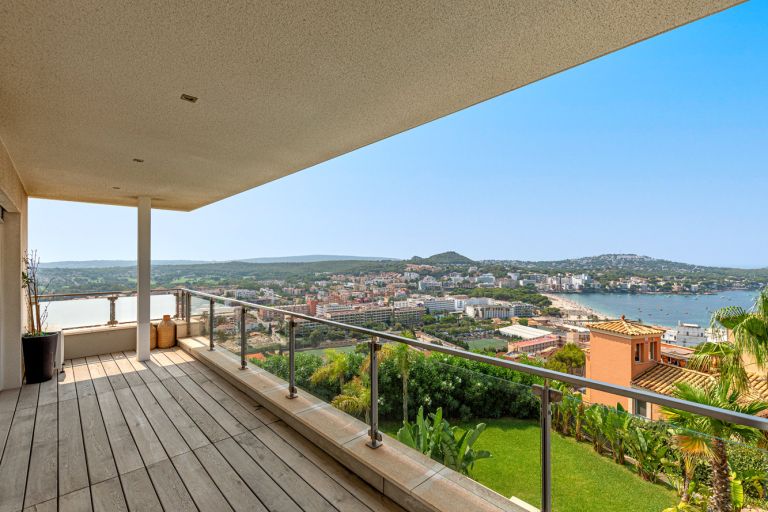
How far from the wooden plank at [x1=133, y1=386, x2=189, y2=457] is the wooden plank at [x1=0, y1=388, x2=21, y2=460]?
101cm

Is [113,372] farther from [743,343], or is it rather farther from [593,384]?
[743,343]

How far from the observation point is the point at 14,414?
3.61m

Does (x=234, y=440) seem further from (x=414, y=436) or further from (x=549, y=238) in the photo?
(x=549, y=238)

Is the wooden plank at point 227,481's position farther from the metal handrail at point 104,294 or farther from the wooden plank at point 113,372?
the metal handrail at point 104,294

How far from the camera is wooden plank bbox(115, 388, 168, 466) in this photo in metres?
2.79

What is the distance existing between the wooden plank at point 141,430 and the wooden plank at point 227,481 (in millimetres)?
325

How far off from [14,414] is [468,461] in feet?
15.1

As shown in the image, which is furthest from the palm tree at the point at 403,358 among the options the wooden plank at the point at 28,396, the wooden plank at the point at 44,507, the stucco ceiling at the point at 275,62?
the wooden plank at the point at 28,396

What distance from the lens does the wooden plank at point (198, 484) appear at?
7.25ft

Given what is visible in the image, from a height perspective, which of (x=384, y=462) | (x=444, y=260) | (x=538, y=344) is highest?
(x=444, y=260)

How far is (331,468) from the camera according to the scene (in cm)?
257

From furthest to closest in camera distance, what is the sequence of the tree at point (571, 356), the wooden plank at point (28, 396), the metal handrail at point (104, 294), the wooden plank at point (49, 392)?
the tree at point (571, 356)
the metal handrail at point (104, 294)
the wooden plank at point (49, 392)
the wooden plank at point (28, 396)

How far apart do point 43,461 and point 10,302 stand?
288 cm

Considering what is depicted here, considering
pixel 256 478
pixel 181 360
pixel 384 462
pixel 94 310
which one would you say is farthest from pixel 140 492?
pixel 94 310
